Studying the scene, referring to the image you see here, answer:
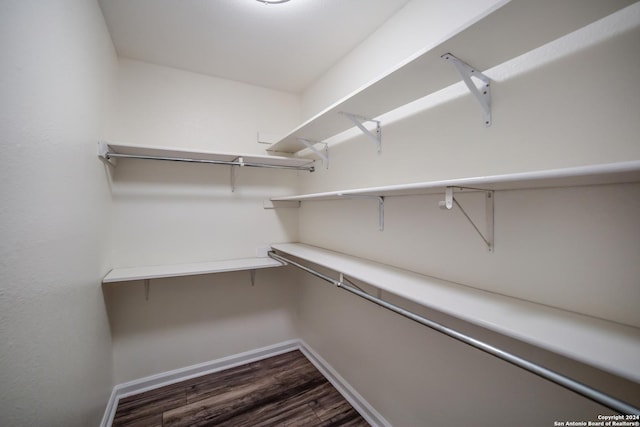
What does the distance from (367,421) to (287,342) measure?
1086 millimetres

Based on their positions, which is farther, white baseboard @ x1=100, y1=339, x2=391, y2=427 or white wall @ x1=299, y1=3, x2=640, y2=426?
white baseboard @ x1=100, y1=339, x2=391, y2=427

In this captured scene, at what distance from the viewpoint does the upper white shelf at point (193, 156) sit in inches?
64.5

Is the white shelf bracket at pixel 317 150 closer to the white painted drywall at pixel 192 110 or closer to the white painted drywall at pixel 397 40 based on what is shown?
the white painted drywall at pixel 397 40

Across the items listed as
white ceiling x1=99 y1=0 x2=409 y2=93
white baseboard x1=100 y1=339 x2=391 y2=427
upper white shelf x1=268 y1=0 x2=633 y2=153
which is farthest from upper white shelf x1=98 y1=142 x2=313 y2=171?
white baseboard x1=100 y1=339 x2=391 y2=427

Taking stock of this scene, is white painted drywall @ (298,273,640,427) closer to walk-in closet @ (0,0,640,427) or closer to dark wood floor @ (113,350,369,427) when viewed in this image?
walk-in closet @ (0,0,640,427)

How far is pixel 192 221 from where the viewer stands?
2.17 metres

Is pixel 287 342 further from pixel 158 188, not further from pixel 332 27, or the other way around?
pixel 332 27

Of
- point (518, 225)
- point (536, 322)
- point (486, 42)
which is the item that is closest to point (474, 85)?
point (486, 42)

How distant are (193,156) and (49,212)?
1.09 metres

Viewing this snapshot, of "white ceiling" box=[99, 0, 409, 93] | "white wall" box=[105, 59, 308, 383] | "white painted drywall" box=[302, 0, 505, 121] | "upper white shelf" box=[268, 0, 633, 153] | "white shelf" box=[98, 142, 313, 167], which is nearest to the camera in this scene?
"upper white shelf" box=[268, 0, 633, 153]

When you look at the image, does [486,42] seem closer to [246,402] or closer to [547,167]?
[547,167]

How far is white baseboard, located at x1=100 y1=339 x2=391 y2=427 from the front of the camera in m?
1.69

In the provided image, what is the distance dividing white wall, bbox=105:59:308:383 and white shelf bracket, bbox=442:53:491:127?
1769mm

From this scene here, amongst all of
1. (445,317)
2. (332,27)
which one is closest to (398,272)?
(445,317)
